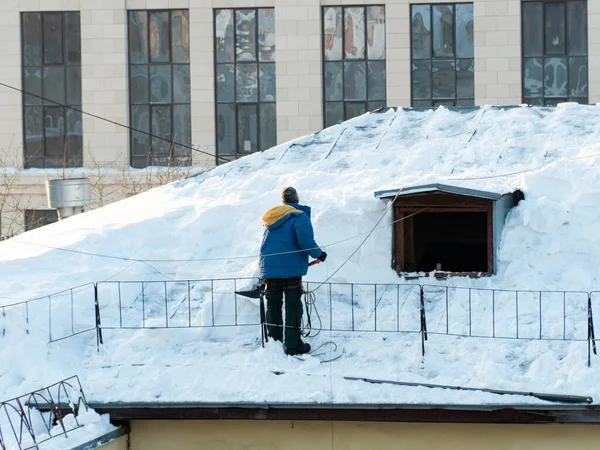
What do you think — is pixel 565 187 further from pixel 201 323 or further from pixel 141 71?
pixel 141 71

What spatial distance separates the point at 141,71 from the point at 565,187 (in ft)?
73.5

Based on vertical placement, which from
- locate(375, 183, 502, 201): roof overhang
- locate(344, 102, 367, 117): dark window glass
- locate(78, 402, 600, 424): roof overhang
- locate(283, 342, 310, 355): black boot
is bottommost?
locate(78, 402, 600, 424): roof overhang

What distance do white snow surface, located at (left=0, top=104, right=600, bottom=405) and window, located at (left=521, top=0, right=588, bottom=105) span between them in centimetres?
1633

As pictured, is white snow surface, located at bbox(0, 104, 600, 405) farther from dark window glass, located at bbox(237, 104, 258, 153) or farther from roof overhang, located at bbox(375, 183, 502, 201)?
dark window glass, located at bbox(237, 104, 258, 153)

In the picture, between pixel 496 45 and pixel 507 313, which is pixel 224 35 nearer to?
pixel 496 45

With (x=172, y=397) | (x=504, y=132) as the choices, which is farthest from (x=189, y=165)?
(x=172, y=397)

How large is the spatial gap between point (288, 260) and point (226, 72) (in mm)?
23214

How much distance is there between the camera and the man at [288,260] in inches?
545

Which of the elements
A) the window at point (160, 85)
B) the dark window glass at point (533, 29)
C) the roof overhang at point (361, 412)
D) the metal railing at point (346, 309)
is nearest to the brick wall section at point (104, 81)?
the window at point (160, 85)

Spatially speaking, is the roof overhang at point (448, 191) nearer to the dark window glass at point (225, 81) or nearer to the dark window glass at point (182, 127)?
the dark window glass at point (225, 81)

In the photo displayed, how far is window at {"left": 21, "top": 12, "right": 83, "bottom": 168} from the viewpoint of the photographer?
37.6 m

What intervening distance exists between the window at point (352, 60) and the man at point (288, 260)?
22.2 meters

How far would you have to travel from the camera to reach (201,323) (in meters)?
14.8

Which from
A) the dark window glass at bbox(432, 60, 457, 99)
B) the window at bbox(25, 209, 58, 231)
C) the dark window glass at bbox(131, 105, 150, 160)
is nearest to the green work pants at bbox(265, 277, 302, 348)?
the dark window glass at bbox(432, 60, 457, 99)
